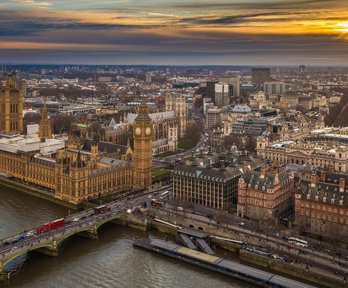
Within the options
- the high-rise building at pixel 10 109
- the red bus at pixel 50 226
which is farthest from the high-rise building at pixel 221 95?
the red bus at pixel 50 226

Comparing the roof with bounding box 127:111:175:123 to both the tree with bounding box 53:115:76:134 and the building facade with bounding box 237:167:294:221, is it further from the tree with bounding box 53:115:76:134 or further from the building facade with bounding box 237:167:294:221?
the building facade with bounding box 237:167:294:221

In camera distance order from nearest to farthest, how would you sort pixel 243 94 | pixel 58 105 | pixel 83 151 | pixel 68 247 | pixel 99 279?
pixel 99 279, pixel 68 247, pixel 83 151, pixel 58 105, pixel 243 94

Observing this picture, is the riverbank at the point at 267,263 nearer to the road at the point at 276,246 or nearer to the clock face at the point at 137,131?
the road at the point at 276,246

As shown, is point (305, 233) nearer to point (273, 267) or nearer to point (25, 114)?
point (273, 267)

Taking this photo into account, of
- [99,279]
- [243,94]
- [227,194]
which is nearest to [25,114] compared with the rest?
[227,194]

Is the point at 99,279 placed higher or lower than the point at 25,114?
lower
